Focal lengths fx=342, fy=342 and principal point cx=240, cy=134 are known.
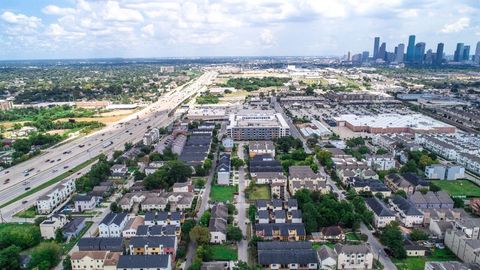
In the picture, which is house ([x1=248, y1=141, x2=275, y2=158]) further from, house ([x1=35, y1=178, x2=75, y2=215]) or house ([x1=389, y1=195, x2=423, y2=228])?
house ([x1=35, y1=178, x2=75, y2=215])

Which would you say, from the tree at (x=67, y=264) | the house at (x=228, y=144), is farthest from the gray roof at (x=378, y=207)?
the tree at (x=67, y=264)

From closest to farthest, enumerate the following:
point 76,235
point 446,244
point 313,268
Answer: point 313,268 → point 446,244 → point 76,235

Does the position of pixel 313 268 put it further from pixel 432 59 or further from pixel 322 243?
pixel 432 59

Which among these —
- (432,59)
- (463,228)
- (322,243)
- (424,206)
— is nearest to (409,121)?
(424,206)

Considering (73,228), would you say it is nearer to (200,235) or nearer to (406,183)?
(200,235)

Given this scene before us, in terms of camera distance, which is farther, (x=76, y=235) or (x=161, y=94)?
(x=161, y=94)

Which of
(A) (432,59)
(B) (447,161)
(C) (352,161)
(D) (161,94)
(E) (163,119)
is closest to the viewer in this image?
(C) (352,161)
